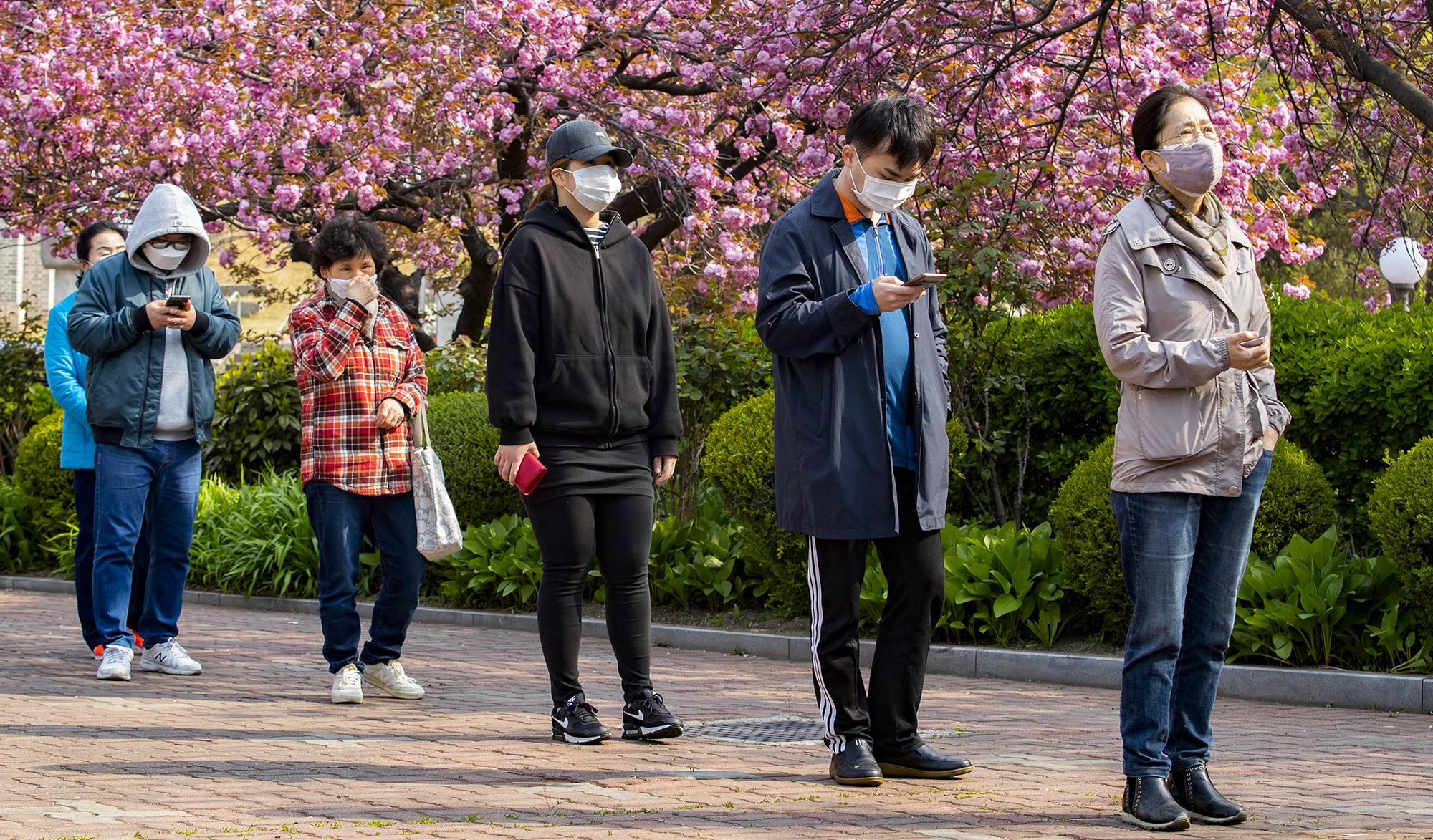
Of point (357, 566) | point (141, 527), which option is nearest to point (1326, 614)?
point (357, 566)

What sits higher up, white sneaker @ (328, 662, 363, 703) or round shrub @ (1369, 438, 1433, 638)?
round shrub @ (1369, 438, 1433, 638)

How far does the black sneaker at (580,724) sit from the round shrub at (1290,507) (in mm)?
3426

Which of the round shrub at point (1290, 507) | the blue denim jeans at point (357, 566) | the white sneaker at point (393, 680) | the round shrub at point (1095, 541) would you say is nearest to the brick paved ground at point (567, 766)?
the white sneaker at point (393, 680)

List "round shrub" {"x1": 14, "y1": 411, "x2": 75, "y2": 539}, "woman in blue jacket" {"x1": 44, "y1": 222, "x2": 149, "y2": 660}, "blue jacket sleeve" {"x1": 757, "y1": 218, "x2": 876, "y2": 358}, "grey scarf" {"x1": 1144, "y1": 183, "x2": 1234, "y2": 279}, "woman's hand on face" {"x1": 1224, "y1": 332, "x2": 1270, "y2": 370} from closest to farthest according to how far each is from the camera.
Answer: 1. "woman's hand on face" {"x1": 1224, "y1": 332, "x2": 1270, "y2": 370}
2. "grey scarf" {"x1": 1144, "y1": 183, "x2": 1234, "y2": 279}
3. "blue jacket sleeve" {"x1": 757, "y1": 218, "x2": 876, "y2": 358}
4. "woman in blue jacket" {"x1": 44, "y1": 222, "x2": 149, "y2": 660}
5. "round shrub" {"x1": 14, "y1": 411, "x2": 75, "y2": 539}

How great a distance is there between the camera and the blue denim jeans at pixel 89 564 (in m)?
7.13

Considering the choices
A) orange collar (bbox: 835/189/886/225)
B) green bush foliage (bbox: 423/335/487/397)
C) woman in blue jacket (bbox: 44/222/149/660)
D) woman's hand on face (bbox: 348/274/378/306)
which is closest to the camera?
orange collar (bbox: 835/189/886/225)

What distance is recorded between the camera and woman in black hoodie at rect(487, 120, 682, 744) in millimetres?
4895

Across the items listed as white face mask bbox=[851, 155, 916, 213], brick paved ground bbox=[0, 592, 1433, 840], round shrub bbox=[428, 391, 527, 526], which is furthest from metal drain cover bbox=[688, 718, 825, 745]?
round shrub bbox=[428, 391, 527, 526]

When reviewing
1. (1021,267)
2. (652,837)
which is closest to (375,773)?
(652,837)

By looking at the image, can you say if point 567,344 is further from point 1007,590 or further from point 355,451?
point 1007,590

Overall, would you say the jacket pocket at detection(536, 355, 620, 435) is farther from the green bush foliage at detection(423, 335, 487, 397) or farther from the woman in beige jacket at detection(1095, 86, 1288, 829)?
the green bush foliage at detection(423, 335, 487, 397)

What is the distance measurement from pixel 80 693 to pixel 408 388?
74.5 inches

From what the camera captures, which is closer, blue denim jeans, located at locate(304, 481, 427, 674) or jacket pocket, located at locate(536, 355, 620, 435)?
jacket pocket, located at locate(536, 355, 620, 435)

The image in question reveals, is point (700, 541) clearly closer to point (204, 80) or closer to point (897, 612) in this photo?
point (897, 612)
